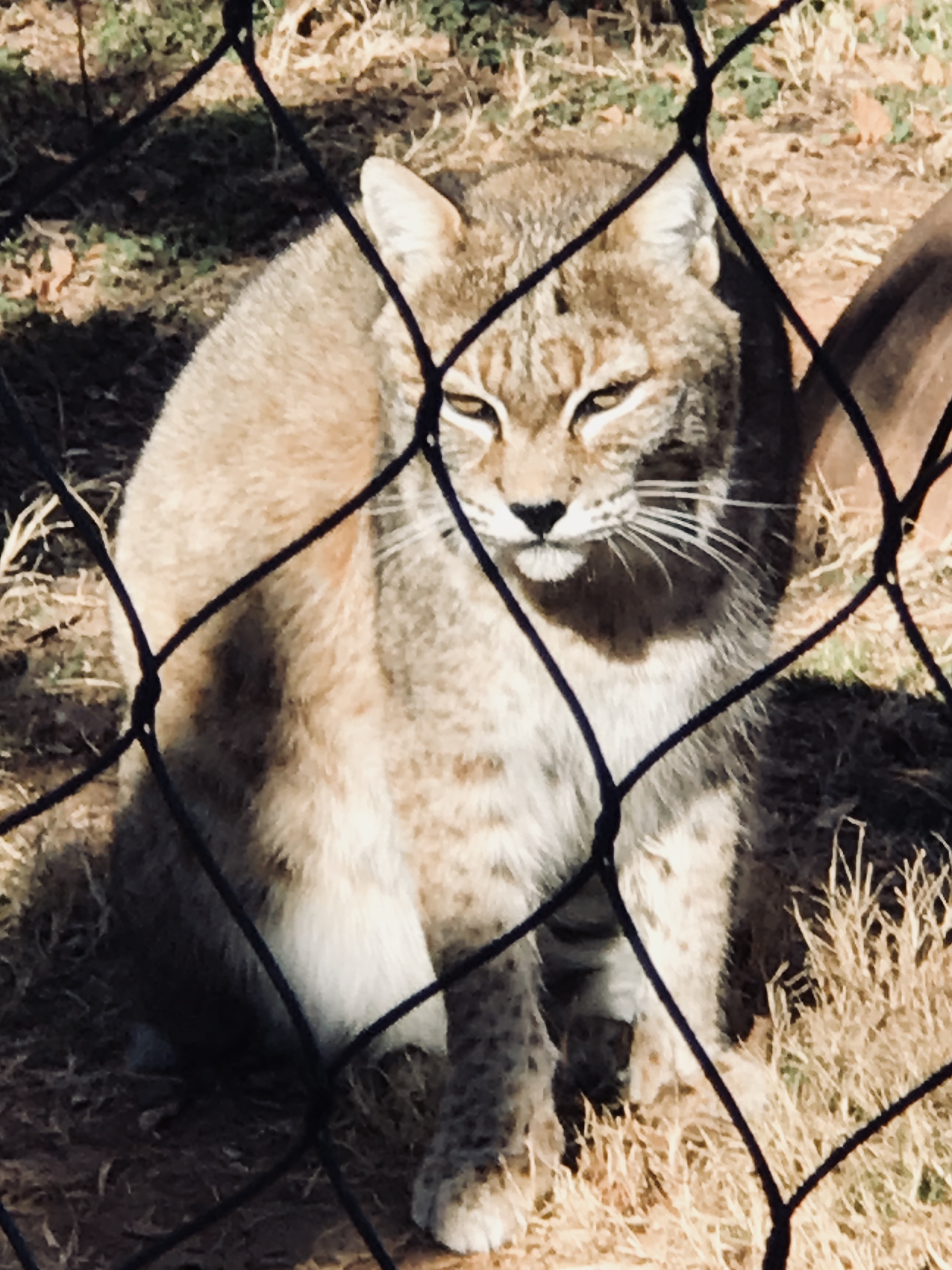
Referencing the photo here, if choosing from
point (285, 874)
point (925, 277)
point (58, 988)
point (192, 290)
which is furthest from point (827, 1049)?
point (192, 290)

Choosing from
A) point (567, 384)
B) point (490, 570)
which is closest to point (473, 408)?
point (567, 384)

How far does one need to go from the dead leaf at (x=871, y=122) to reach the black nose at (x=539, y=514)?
4342mm

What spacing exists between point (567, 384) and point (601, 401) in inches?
1.9

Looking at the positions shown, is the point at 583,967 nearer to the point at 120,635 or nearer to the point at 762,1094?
the point at 762,1094

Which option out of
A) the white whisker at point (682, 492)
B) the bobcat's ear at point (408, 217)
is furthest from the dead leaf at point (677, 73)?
the bobcat's ear at point (408, 217)

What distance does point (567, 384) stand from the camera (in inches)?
83.0

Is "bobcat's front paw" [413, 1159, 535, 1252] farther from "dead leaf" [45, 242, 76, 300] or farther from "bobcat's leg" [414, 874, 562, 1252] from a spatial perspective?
"dead leaf" [45, 242, 76, 300]

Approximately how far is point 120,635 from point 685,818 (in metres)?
0.94

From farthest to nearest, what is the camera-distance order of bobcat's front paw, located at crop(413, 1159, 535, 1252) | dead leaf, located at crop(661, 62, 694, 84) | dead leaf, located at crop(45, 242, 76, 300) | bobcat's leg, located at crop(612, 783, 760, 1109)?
dead leaf, located at crop(661, 62, 694, 84) < dead leaf, located at crop(45, 242, 76, 300) < bobcat's leg, located at crop(612, 783, 760, 1109) < bobcat's front paw, located at crop(413, 1159, 535, 1252)

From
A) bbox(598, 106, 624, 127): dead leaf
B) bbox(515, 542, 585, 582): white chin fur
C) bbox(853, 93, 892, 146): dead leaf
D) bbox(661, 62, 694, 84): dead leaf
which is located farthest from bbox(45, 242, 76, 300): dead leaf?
bbox(515, 542, 585, 582): white chin fur

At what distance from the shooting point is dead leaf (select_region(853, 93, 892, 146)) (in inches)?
237

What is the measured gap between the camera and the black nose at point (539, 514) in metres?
2.08

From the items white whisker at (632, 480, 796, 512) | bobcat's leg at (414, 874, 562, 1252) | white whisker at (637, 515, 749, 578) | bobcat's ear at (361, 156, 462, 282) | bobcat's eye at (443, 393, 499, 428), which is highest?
bobcat's ear at (361, 156, 462, 282)

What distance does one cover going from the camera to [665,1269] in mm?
2270
